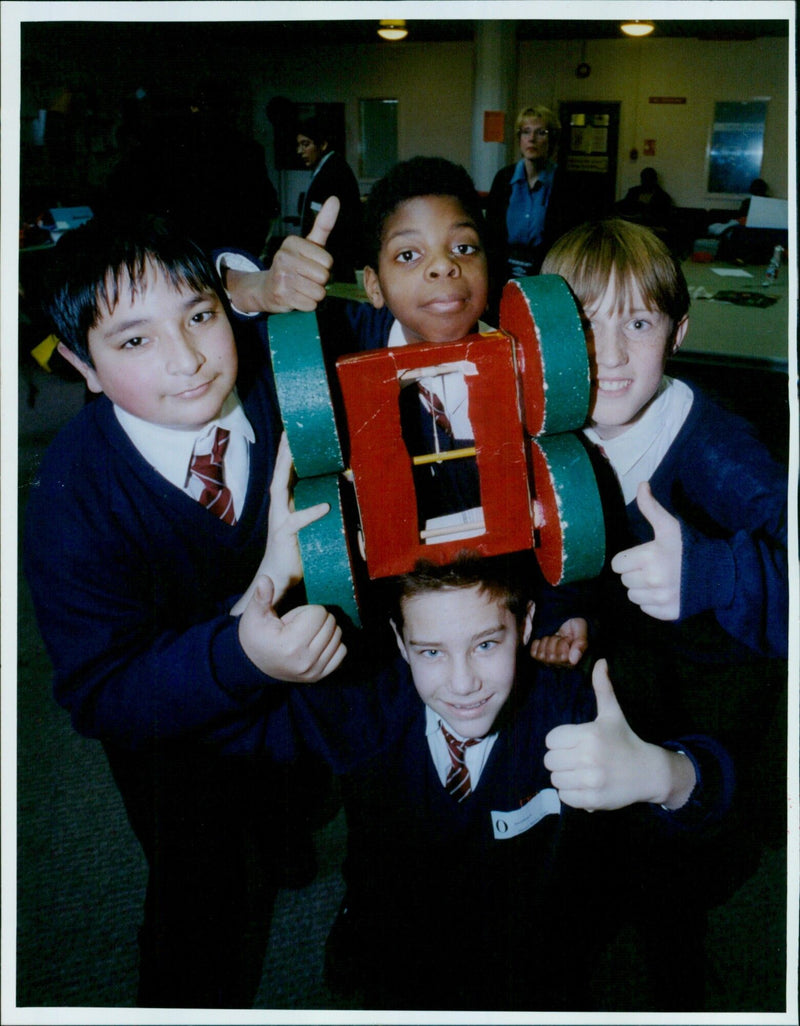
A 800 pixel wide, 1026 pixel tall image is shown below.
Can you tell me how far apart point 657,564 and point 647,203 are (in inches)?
18.9

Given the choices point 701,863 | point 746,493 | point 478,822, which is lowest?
point 701,863

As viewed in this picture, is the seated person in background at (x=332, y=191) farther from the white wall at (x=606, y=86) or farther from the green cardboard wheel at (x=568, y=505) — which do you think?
the green cardboard wheel at (x=568, y=505)

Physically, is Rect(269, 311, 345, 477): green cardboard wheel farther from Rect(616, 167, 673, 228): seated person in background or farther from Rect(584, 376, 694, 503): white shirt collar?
Rect(616, 167, 673, 228): seated person in background

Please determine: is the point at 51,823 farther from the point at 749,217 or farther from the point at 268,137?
the point at 749,217

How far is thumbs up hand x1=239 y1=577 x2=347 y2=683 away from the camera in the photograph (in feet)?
2.03

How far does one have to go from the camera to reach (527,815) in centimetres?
82

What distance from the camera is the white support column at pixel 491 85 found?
2.53 ft

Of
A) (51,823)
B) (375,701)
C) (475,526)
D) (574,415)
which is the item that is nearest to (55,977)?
(51,823)

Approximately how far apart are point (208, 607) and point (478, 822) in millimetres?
392

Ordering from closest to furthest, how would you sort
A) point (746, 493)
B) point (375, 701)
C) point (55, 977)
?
point (746, 493) → point (375, 701) → point (55, 977)

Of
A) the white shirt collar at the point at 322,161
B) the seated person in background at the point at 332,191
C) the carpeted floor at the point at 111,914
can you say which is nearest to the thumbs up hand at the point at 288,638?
the seated person in background at the point at 332,191

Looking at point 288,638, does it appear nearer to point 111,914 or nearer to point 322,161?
point 322,161

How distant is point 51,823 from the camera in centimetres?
120

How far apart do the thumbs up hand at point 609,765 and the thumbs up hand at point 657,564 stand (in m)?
0.08
